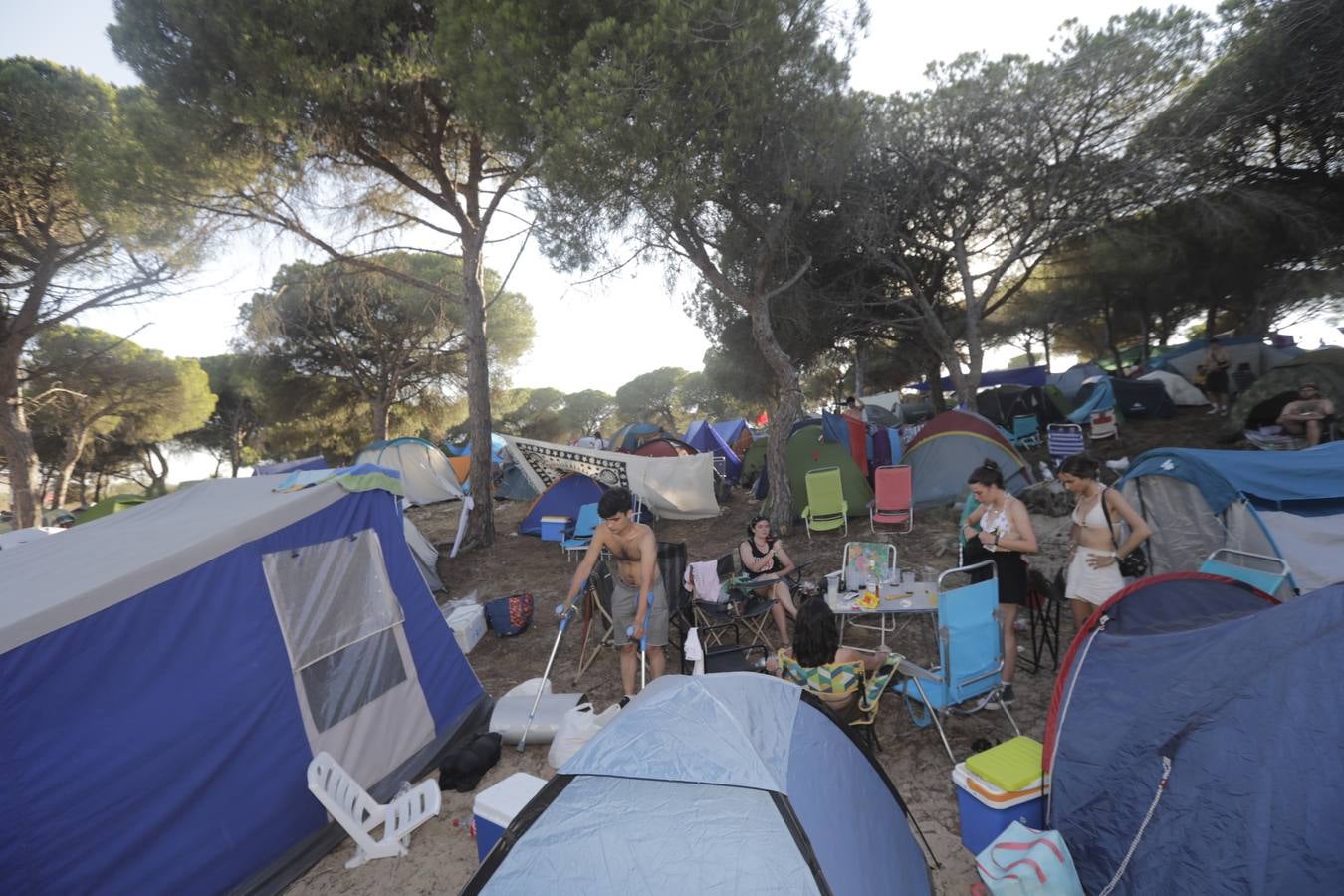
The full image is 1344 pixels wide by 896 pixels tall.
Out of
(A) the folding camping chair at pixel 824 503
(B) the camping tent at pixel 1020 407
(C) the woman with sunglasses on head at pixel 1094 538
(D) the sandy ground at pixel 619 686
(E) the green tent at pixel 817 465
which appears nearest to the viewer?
(D) the sandy ground at pixel 619 686

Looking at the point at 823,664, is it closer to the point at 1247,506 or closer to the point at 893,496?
the point at 1247,506

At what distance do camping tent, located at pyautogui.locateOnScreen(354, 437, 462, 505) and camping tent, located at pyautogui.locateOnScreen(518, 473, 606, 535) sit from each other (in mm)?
5400

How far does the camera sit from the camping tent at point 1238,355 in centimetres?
1345

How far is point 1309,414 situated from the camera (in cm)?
786

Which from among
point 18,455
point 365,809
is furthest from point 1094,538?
point 18,455

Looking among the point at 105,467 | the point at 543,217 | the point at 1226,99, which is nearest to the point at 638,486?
the point at 543,217

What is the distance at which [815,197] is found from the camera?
9.98m

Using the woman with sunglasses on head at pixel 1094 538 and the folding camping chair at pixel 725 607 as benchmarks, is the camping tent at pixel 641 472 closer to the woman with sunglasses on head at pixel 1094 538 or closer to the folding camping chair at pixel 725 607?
the folding camping chair at pixel 725 607

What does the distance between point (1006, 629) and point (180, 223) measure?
422 inches

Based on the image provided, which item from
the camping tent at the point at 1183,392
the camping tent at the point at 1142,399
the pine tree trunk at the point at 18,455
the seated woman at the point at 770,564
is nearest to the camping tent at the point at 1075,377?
the camping tent at the point at 1183,392

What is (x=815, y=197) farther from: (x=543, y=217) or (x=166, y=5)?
(x=166, y=5)

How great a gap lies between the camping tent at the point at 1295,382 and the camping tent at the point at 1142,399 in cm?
306

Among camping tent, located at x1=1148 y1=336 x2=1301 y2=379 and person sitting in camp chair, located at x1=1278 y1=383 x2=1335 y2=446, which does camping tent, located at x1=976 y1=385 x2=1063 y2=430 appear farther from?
person sitting in camp chair, located at x1=1278 y1=383 x2=1335 y2=446

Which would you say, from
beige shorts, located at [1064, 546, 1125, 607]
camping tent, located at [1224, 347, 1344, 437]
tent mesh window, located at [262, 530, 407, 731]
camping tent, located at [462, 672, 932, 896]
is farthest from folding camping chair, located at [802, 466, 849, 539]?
camping tent, located at [1224, 347, 1344, 437]
